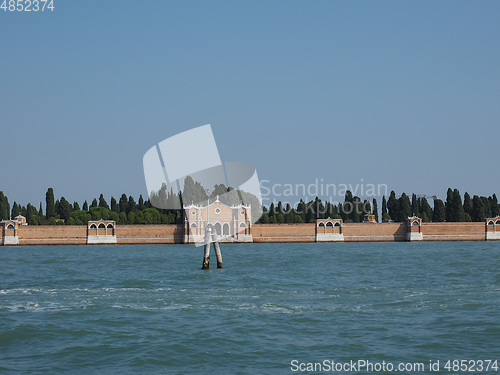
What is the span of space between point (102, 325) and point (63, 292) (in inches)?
177

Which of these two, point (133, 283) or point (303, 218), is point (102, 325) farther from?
point (303, 218)

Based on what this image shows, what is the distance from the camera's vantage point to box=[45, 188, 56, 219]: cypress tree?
182ft

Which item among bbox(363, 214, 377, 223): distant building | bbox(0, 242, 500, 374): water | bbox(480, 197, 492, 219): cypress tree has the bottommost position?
bbox(0, 242, 500, 374): water

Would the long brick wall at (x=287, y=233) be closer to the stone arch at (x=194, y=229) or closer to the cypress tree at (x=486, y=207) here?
the stone arch at (x=194, y=229)

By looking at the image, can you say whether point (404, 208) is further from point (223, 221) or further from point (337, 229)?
point (223, 221)

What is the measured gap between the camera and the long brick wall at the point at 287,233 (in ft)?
163

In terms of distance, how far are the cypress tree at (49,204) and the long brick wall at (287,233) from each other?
603 centimetres

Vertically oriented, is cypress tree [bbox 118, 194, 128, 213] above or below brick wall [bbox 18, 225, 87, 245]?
above

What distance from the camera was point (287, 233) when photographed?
51688 millimetres

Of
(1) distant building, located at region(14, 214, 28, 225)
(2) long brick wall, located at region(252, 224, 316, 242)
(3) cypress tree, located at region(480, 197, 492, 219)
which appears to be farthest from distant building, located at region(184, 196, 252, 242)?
(3) cypress tree, located at region(480, 197, 492, 219)

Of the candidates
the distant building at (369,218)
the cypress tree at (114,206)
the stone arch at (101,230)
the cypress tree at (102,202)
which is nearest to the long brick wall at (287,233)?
the stone arch at (101,230)

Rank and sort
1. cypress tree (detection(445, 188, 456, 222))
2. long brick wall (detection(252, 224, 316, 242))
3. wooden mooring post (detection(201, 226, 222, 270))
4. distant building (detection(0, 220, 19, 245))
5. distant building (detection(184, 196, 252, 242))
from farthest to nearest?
cypress tree (detection(445, 188, 456, 222))
long brick wall (detection(252, 224, 316, 242))
distant building (detection(184, 196, 252, 242))
distant building (detection(0, 220, 19, 245))
wooden mooring post (detection(201, 226, 222, 270))

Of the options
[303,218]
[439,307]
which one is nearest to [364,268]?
[439,307]

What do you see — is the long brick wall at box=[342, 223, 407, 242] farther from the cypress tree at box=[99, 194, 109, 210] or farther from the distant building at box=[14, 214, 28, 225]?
the distant building at box=[14, 214, 28, 225]
